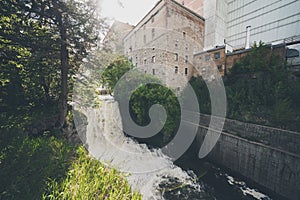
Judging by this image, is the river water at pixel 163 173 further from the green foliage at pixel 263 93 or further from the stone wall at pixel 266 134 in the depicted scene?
the green foliage at pixel 263 93

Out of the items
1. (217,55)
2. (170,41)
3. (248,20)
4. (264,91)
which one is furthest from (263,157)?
(248,20)

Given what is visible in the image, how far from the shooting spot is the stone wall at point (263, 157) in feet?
18.9

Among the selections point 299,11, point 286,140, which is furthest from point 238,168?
point 299,11

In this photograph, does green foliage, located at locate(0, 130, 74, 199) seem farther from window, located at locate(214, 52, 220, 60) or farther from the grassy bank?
window, located at locate(214, 52, 220, 60)

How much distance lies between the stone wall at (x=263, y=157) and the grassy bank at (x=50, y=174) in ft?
21.5

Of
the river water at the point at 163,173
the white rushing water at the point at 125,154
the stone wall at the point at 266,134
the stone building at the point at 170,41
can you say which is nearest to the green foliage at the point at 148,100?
the white rushing water at the point at 125,154

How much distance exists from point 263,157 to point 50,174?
8.38m

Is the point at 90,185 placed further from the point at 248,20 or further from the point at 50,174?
the point at 248,20

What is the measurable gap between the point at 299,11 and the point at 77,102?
22.6 meters

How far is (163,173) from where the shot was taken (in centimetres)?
793

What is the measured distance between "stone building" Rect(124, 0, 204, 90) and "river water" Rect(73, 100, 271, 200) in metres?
8.51

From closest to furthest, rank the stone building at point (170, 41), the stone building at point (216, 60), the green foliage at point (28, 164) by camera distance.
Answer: the green foliage at point (28, 164) → the stone building at point (216, 60) → the stone building at point (170, 41)

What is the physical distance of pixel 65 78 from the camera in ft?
19.4

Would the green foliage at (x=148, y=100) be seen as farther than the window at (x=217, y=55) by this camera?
No
